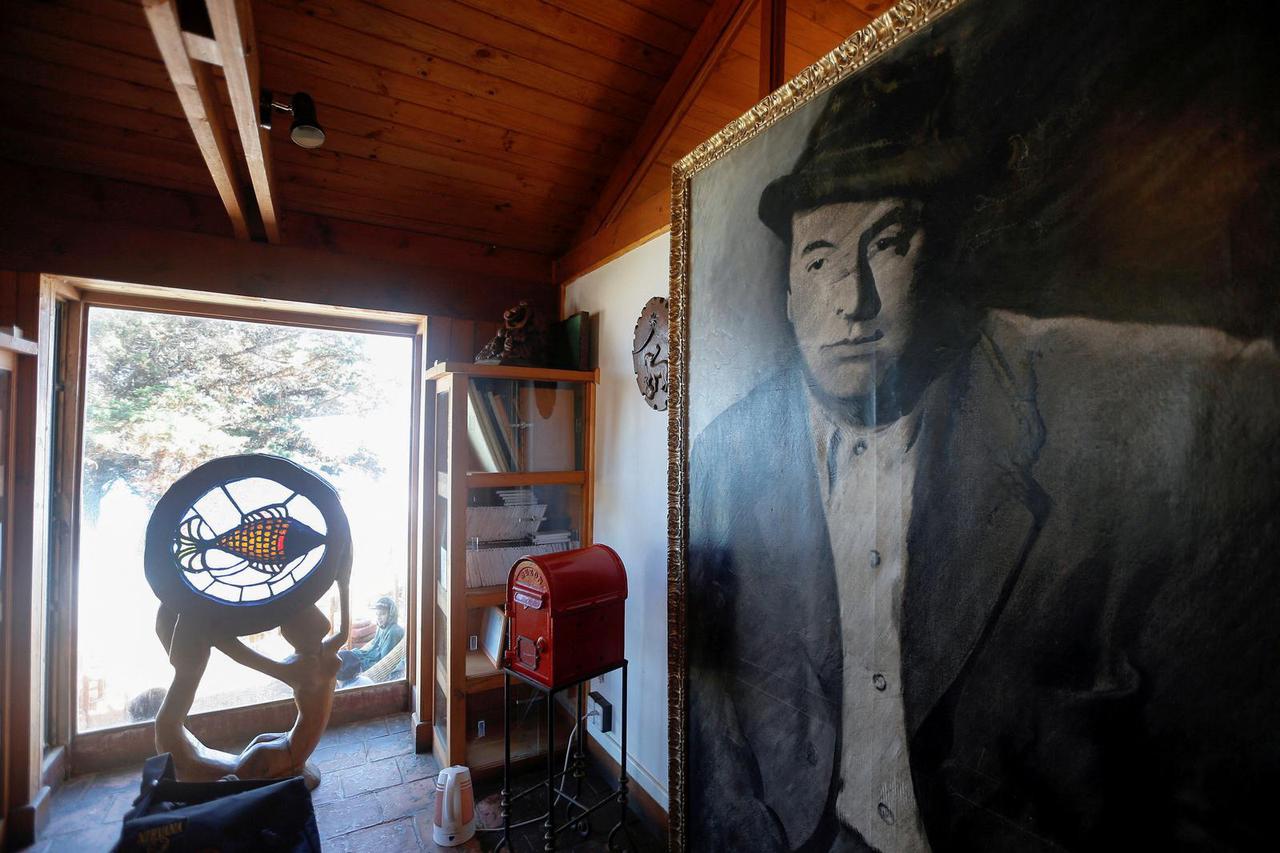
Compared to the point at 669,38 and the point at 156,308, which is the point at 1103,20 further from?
the point at 156,308

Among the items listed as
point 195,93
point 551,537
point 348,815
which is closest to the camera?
point 195,93

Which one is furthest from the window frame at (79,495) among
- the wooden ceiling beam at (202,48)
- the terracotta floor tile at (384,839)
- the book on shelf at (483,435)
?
the wooden ceiling beam at (202,48)

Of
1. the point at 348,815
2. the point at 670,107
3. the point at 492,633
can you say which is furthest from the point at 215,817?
the point at 670,107

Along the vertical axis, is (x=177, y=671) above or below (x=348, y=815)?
above

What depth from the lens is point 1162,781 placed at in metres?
0.71

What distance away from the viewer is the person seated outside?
285 centimetres

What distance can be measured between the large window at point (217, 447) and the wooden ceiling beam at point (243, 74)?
839mm

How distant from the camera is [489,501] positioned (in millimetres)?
2455

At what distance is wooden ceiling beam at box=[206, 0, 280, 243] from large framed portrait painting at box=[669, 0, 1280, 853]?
1.10 meters

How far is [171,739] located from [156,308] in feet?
5.42

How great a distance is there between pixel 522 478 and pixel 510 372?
44 cm

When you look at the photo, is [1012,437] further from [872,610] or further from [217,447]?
[217,447]

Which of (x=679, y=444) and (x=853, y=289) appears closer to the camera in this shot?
(x=853, y=289)

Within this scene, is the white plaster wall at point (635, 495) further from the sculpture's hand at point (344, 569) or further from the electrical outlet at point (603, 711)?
the sculpture's hand at point (344, 569)
